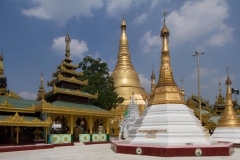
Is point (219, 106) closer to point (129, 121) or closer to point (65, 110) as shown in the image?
point (129, 121)

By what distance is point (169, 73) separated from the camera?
19.9 m

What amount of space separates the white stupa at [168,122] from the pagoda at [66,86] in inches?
447

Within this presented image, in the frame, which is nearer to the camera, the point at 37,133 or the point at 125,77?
the point at 37,133

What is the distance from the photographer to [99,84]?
39438 millimetres

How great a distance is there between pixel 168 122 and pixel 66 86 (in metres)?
16.3

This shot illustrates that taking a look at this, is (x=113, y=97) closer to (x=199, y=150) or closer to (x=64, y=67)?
(x=64, y=67)

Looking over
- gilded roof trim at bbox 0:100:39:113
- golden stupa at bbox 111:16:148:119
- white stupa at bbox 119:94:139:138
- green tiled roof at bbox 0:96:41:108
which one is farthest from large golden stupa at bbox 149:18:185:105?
golden stupa at bbox 111:16:148:119

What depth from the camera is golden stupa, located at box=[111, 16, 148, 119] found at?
179ft

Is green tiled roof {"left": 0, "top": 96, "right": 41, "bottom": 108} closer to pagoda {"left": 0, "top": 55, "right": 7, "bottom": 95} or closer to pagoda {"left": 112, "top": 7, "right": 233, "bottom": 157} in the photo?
pagoda {"left": 0, "top": 55, "right": 7, "bottom": 95}

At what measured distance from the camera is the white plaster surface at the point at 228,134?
2427cm

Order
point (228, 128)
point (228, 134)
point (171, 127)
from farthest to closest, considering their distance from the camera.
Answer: point (228, 128), point (228, 134), point (171, 127)

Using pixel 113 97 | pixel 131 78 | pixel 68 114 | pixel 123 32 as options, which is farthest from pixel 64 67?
pixel 123 32

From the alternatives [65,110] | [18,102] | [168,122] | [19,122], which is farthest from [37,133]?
[168,122]

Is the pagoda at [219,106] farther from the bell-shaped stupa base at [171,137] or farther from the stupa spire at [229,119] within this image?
the bell-shaped stupa base at [171,137]
